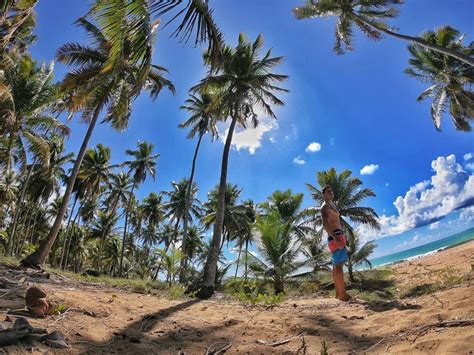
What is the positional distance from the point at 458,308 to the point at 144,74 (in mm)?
3950

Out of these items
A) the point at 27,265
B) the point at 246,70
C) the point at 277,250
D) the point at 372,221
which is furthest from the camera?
the point at 372,221

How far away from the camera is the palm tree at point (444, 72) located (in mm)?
18844

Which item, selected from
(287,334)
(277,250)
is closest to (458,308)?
(287,334)

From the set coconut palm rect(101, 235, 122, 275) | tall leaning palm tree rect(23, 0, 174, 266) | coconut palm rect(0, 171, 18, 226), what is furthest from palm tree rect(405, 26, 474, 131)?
coconut palm rect(101, 235, 122, 275)

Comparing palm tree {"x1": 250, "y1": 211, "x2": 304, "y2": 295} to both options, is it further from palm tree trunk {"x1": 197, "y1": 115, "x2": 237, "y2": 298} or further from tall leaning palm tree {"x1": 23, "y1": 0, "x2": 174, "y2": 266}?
tall leaning palm tree {"x1": 23, "y1": 0, "x2": 174, "y2": 266}

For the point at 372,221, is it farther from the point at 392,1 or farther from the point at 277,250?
the point at 392,1

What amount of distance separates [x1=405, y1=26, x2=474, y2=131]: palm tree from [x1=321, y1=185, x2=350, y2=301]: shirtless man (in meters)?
16.5

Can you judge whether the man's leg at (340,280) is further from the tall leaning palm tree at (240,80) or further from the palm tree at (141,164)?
the palm tree at (141,164)

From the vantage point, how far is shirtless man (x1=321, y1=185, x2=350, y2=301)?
17.6 feet

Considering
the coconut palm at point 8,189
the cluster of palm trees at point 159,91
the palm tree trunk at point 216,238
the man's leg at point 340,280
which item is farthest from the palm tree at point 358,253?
the coconut palm at point 8,189

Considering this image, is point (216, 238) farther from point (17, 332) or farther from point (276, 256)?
point (17, 332)

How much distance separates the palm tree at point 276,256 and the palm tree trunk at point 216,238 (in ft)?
12.4

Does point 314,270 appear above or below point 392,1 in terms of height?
below

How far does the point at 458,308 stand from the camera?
3.19 m
